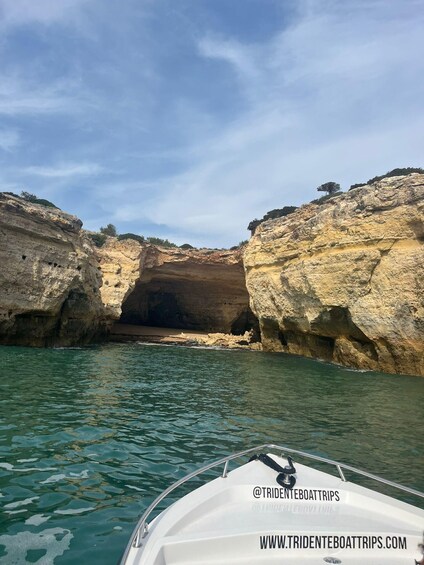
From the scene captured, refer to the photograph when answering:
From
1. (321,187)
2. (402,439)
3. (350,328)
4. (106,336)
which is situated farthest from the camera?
(321,187)

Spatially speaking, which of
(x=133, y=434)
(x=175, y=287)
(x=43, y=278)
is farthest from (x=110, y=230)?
(x=133, y=434)

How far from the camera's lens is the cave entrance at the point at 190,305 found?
48.3 metres

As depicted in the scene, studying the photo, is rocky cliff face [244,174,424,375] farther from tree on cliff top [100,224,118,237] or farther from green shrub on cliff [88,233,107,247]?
tree on cliff top [100,224,118,237]

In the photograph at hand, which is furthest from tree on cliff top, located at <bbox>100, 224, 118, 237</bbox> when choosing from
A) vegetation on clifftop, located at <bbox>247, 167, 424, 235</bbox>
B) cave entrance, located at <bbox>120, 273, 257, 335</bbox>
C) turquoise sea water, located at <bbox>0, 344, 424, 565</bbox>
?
turquoise sea water, located at <bbox>0, 344, 424, 565</bbox>

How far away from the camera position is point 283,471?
6.04 metres

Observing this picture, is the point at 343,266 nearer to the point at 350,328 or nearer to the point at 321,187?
the point at 350,328

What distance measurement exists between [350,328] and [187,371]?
36.3 feet

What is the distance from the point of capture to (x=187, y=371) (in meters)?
21.2

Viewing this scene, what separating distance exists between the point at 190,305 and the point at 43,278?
80.3 feet

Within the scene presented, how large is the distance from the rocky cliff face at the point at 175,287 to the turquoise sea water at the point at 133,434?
59.0ft

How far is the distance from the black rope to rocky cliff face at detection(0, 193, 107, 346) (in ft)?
82.1

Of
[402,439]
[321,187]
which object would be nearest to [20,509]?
[402,439]

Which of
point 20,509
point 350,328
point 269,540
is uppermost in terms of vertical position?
point 350,328

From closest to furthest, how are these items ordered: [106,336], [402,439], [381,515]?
[381,515], [402,439], [106,336]
